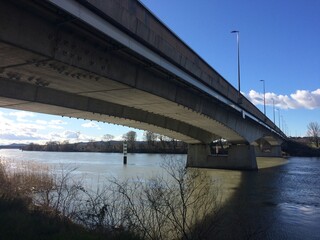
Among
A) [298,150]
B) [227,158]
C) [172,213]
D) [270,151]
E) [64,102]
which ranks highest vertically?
[298,150]

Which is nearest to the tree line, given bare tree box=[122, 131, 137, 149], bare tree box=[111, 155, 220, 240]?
bare tree box=[122, 131, 137, 149]

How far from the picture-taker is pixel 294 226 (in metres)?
15.2

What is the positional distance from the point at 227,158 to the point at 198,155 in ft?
13.9

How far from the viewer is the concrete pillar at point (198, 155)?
53756mm

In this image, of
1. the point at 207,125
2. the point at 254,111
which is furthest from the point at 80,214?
the point at 254,111

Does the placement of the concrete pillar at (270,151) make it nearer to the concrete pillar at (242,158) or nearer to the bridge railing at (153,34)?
the concrete pillar at (242,158)

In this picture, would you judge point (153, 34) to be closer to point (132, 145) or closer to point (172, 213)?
point (172, 213)

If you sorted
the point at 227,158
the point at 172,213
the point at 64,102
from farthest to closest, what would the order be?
1. the point at 227,158
2. the point at 64,102
3. the point at 172,213

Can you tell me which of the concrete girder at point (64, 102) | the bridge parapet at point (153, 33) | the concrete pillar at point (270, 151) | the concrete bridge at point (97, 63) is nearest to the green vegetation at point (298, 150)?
the concrete pillar at point (270, 151)

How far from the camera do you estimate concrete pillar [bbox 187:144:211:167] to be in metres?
53.8

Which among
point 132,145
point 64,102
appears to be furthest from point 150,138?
point 64,102

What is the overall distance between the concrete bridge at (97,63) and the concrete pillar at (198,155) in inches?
888

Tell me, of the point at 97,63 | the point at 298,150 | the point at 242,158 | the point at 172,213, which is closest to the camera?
the point at 172,213

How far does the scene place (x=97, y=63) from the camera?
14.3 meters
